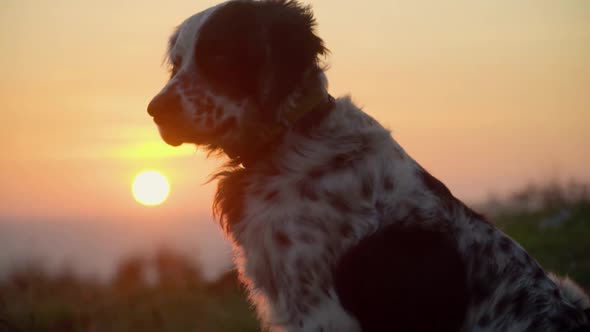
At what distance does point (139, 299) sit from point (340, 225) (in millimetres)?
3269

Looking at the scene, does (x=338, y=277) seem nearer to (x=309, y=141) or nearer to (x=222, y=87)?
(x=309, y=141)

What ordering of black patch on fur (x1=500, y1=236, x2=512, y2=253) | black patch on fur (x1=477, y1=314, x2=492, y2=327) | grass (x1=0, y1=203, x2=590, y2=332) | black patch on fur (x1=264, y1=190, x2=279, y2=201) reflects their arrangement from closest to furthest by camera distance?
black patch on fur (x1=477, y1=314, x2=492, y2=327) → black patch on fur (x1=500, y1=236, x2=512, y2=253) → black patch on fur (x1=264, y1=190, x2=279, y2=201) → grass (x1=0, y1=203, x2=590, y2=332)

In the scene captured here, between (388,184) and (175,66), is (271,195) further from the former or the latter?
(175,66)

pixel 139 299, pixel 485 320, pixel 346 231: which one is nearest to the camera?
pixel 485 320

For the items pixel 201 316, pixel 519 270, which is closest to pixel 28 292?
pixel 201 316

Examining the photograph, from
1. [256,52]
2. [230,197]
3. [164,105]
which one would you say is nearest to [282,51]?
[256,52]

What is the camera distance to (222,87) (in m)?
3.69

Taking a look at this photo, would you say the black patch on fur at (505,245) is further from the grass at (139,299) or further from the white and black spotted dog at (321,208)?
the grass at (139,299)

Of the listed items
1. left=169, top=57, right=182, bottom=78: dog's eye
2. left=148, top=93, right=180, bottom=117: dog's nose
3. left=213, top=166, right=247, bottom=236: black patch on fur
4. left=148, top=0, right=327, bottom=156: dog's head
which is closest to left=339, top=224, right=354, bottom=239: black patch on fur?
left=213, top=166, right=247, bottom=236: black patch on fur

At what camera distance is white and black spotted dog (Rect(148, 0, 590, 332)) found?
3.22 metres

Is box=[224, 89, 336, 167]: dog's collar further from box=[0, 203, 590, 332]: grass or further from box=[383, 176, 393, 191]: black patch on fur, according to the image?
box=[0, 203, 590, 332]: grass

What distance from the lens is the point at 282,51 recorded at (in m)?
3.66

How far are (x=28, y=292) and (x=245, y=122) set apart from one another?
354 cm

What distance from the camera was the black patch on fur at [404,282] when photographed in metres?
3.21
